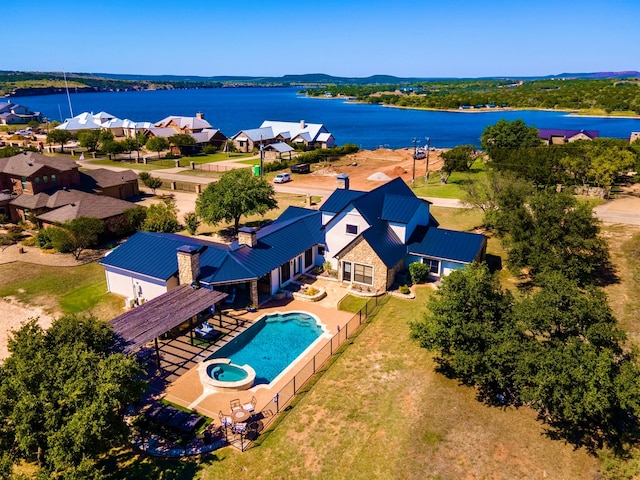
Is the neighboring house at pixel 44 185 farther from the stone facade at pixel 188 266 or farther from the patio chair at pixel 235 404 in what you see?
the patio chair at pixel 235 404

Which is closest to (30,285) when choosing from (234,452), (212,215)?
(212,215)

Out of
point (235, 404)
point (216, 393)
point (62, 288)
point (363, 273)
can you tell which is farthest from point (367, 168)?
point (235, 404)

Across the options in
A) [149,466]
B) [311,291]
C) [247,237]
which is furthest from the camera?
[311,291]

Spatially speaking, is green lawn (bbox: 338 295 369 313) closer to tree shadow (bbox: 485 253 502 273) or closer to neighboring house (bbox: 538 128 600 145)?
tree shadow (bbox: 485 253 502 273)

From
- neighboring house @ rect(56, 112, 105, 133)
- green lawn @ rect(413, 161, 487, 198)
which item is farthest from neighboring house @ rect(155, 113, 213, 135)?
green lawn @ rect(413, 161, 487, 198)

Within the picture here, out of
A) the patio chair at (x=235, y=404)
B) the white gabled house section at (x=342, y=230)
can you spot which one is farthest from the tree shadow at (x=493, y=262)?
the patio chair at (x=235, y=404)

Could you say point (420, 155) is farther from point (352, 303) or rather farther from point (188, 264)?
point (188, 264)
